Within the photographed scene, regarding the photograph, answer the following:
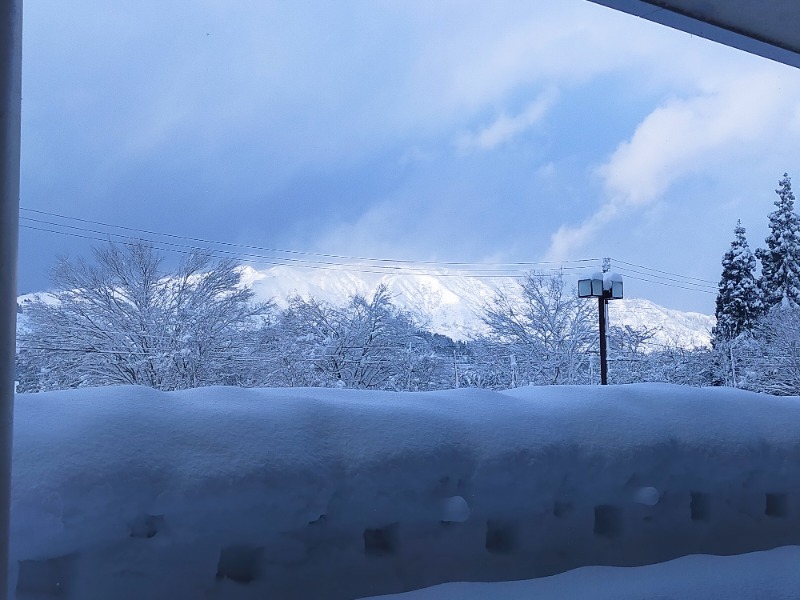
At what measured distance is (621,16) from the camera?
3.46 meters

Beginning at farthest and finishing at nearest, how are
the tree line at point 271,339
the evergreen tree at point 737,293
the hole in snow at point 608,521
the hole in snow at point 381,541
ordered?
the evergreen tree at point 737,293 < the tree line at point 271,339 < the hole in snow at point 608,521 < the hole in snow at point 381,541

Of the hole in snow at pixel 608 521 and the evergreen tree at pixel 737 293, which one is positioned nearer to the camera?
the hole in snow at pixel 608 521

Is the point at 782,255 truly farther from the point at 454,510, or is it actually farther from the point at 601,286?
the point at 454,510

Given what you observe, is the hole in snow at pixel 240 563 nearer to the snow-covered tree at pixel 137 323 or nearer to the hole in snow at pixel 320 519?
the hole in snow at pixel 320 519

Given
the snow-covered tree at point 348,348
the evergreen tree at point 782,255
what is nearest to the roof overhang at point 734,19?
the snow-covered tree at point 348,348

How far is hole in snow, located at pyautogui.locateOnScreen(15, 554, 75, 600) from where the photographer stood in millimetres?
1383

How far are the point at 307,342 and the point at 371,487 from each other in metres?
15.4

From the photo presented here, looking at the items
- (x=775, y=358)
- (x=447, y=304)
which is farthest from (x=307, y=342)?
(x=775, y=358)

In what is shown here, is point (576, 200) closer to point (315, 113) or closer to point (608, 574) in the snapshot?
point (315, 113)

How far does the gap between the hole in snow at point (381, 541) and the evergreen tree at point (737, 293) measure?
2253cm

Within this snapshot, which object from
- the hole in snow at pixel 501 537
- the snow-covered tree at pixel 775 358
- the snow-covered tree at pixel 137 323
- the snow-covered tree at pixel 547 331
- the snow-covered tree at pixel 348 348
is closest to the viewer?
the hole in snow at pixel 501 537

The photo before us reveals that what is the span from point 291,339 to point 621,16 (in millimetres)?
14227

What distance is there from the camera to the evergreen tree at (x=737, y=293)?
22875 mm

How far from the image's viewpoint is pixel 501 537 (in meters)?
1.98
